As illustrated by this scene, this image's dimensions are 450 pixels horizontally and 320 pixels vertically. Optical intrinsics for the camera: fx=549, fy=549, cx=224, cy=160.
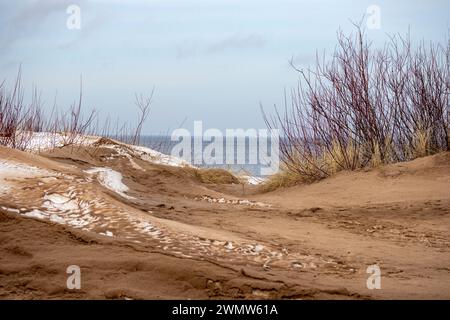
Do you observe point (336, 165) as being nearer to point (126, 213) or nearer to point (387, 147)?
point (387, 147)

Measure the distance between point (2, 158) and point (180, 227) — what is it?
62.7 inches

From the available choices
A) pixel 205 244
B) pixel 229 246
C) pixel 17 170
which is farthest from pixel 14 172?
pixel 229 246

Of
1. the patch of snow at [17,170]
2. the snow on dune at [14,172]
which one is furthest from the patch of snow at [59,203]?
the patch of snow at [17,170]

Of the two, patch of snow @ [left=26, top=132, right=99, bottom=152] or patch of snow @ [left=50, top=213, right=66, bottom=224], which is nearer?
patch of snow @ [left=50, top=213, right=66, bottom=224]

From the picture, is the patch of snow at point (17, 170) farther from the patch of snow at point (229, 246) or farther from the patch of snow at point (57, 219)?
the patch of snow at point (229, 246)

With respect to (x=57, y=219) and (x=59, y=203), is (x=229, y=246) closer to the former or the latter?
(x=57, y=219)

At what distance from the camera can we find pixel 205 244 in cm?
311

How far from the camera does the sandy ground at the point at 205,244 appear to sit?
8.36 ft

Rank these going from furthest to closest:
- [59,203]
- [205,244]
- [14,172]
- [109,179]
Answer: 1. [109,179]
2. [14,172]
3. [59,203]
4. [205,244]

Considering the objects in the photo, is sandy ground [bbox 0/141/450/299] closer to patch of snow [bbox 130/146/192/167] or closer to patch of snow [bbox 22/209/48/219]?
patch of snow [bbox 22/209/48/219]

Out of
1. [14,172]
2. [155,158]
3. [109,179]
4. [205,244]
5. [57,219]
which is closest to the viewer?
[205,244]

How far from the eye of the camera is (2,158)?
411 cm

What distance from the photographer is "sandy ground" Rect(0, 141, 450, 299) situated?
255 centimetres

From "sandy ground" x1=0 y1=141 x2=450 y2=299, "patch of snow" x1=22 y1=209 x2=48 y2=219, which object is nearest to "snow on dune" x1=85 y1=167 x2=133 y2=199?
"sandy ground" x1=0 y1=141 x2=450 y2=299
